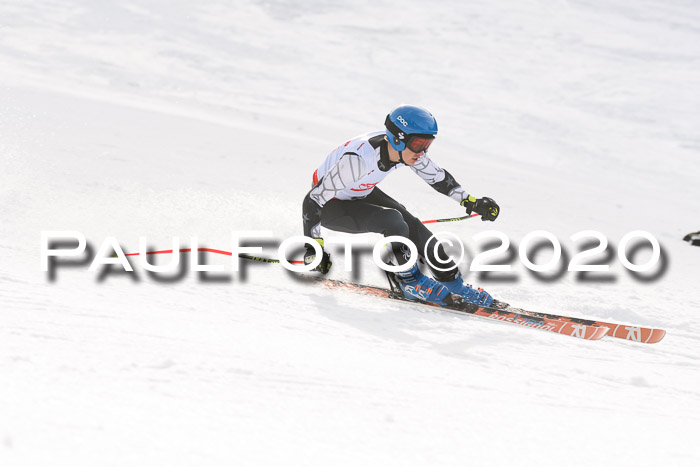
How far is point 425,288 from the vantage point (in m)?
4.64

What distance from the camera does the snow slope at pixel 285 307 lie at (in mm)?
2234

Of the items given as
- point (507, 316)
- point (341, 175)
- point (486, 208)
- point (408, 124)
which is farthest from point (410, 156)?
point (507, 316)

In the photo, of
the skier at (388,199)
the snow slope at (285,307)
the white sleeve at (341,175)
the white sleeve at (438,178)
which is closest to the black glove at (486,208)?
the skier at (388,199)

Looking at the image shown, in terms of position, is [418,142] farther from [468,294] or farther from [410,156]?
[468,294]

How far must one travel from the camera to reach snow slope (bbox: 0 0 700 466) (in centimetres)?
223

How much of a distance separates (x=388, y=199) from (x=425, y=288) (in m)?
0.85

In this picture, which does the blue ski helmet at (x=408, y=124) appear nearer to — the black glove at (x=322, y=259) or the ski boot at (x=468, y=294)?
the black glove at (x=322, y=259)

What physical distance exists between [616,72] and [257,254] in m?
25.0

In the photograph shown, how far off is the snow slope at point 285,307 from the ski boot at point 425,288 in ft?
0.40

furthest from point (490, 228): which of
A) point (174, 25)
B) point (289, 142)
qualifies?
point (174, 25)

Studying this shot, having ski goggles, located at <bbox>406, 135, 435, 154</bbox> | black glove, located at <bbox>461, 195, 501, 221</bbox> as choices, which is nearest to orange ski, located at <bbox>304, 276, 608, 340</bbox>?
black glove, located at <bbox>461, 195, 501, 221</bbox>

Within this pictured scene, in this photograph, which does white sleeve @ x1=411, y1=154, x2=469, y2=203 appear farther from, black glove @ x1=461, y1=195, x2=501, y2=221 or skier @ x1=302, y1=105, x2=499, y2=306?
black glove @ x1=461, y1=195, x2=501, y2=221

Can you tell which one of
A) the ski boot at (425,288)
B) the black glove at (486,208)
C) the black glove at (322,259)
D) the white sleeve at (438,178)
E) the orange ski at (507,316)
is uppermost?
the white sleeve at (438,178)

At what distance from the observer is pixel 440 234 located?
261 inches
